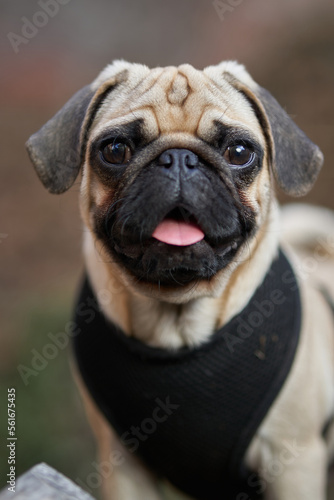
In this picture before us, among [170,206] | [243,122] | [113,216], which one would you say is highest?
[243,122]

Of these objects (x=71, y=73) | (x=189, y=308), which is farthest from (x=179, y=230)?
(x=71, y=73)

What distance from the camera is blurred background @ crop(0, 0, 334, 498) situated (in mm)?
5590

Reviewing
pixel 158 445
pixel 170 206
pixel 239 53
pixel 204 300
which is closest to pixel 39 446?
pixel 158 445

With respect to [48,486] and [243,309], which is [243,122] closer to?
[243,309]

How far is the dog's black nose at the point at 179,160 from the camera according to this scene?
2.06 m

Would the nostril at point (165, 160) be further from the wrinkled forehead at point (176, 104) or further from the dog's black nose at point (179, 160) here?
the wrinkled forehead at point (176, 104)

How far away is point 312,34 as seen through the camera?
797 cm

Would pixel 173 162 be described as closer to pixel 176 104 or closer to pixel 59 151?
pixel 176 104

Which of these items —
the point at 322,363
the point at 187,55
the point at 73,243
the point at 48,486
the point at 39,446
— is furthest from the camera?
the point at 187,55

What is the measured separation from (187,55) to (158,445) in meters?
7.11

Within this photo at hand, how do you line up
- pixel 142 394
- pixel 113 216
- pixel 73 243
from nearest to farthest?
pixel 113 216 → pixel 142 394 → pixel 73 243

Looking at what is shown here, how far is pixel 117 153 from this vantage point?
2227 millimetres

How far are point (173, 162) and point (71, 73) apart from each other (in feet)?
22.8

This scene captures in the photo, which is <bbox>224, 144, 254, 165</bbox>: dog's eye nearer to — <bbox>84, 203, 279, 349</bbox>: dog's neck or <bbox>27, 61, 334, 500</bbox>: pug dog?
<bbox>27, 61, 334, 500</bbox>: pug dog
